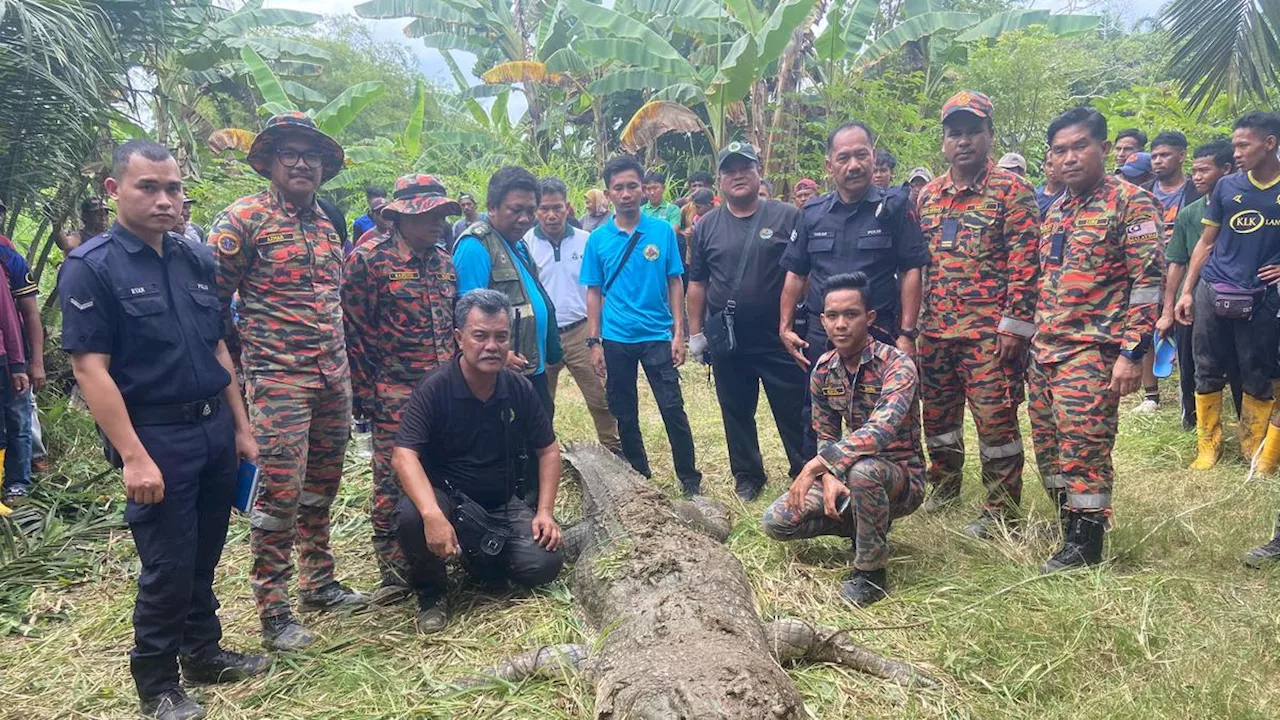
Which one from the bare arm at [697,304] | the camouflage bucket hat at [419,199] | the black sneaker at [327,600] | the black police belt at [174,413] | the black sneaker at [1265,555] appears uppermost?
the camouflage bucket hat at [419,199]

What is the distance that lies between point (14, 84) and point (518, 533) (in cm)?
494

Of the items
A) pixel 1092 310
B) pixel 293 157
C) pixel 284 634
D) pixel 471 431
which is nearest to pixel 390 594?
pixel 284 634

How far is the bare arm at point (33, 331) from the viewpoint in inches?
208

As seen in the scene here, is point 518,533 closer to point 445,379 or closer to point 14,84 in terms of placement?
point 445,379

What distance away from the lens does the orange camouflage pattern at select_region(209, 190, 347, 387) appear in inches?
131

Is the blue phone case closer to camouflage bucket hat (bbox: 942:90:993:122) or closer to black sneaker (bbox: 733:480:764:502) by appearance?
black sneaker (bbox: 733:480:764:502)

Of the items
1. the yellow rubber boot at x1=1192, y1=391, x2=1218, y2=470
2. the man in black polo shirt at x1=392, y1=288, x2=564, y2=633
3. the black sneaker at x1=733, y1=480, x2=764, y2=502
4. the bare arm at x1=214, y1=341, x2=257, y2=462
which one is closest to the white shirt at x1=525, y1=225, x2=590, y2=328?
the black sneaker at x1=733, y1=480, x2=764, y2=502

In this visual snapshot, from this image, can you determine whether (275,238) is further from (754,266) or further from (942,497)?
(942,497)

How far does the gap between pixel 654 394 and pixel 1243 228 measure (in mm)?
3766

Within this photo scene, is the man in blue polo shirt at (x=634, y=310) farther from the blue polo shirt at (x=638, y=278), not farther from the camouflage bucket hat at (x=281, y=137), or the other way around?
the camouflage bucket hat at (x=281, y=137)

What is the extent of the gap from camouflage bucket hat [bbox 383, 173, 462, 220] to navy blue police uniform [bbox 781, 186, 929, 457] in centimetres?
199

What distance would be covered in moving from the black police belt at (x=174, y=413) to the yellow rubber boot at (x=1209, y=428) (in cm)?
568

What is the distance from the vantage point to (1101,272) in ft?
11.9

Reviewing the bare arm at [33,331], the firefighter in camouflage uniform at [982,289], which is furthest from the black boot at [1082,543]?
the bare arm at [33,331]
